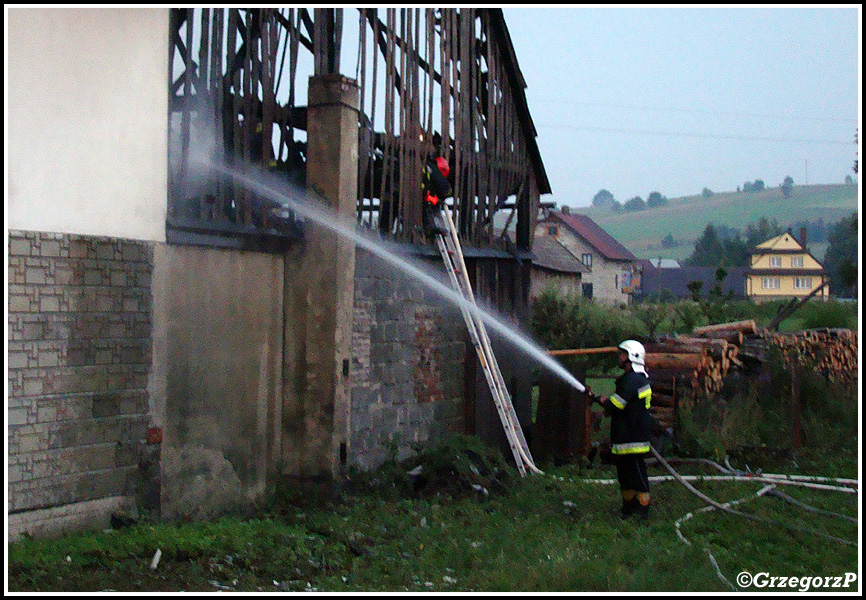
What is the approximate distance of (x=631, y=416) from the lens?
7.42m

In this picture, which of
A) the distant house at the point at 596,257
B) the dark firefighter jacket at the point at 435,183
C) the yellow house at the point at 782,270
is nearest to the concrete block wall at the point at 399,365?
the dark firefighter jacket at the point at 435,183

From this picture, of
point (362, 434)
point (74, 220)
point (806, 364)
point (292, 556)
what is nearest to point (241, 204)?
point (74, 220)

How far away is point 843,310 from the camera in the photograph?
1992 cm

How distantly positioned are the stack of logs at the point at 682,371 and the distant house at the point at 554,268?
1872 centimetres

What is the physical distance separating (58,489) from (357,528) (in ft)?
8.15

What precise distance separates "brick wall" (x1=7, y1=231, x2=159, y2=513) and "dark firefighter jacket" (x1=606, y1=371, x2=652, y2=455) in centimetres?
417

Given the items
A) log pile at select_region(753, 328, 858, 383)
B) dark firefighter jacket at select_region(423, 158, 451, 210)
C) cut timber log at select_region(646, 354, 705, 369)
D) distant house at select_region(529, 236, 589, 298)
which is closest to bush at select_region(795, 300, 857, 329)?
log pile at select_region(753, 328, 858, 383)

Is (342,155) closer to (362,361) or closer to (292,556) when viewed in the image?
(362,361)

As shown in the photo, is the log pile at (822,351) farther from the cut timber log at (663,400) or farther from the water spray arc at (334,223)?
the water spray arc at (334,223)

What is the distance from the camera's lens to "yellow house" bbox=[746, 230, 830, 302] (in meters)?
68.4

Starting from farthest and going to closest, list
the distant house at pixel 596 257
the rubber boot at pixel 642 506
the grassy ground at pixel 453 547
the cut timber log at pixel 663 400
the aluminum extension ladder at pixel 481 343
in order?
the distant house at pixel 596 257
the cut timber log at pixel 663 400
the aluminum extension ladder at pixel 481 343
the rubber boot at pixel 642 506
the grassy ground at pixel 453 547

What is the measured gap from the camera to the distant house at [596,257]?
53438 millimetres

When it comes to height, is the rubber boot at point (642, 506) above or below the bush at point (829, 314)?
below

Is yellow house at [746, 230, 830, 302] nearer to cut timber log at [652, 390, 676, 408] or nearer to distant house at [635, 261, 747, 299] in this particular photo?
distant house at [635, 261, 747, 299]
